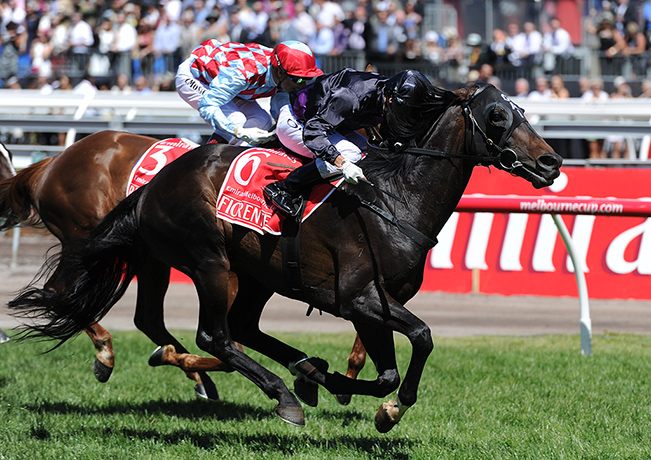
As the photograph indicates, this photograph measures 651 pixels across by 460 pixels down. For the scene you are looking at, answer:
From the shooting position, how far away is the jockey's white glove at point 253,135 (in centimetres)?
543

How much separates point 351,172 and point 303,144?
1.85 feet

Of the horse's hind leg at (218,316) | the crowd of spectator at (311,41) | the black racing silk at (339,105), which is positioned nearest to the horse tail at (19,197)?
the horse's hind leg at (218,316)

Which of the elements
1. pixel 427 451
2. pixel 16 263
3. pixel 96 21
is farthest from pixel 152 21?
pixel 427 451

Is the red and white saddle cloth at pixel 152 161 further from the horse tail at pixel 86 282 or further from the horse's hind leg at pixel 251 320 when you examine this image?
the horse's hind leg at pixel 251 320

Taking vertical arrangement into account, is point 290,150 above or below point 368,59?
above

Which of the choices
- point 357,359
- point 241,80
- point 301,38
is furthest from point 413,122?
point 301,38

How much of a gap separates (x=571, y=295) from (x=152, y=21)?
31.0ft

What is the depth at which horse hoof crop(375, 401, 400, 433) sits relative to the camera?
4.50m

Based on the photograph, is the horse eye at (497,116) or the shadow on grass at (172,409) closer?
the horse eye at (497,116)

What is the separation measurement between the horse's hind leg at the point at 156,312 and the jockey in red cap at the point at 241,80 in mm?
998

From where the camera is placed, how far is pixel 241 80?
5.53 m

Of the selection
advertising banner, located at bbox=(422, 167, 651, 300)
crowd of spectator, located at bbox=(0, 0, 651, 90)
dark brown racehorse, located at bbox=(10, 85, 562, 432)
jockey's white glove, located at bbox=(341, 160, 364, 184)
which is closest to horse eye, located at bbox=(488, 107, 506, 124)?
dark brown racehorse, located at bbox=(10, 85, 562, 432)

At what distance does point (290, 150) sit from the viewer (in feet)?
16.7

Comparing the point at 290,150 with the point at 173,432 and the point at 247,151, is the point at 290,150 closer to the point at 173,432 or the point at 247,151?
the point at 247,151
